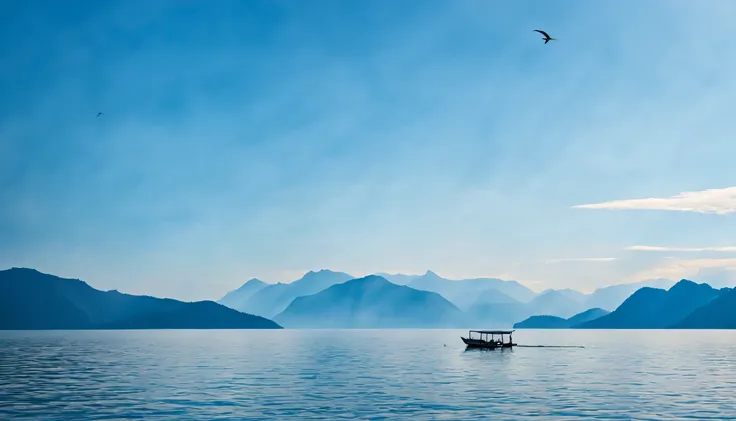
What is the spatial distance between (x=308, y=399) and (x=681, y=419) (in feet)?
102

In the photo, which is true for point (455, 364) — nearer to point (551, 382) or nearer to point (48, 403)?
point (551, 382)

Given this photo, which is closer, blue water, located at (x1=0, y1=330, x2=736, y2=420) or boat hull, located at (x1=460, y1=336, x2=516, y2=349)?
blue water, located at (x1=0, y1=330, x2=736, y2=420)

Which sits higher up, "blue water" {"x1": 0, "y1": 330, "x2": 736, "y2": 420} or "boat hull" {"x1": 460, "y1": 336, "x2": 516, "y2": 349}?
"boat hull" {"x1": 460, "y1": 336, "x2": 516, "y2": 349}

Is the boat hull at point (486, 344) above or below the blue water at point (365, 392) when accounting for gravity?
above

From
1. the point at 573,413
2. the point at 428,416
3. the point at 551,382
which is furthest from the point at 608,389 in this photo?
the point at 428,416

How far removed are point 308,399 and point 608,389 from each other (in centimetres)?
3251

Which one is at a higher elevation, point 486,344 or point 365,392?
point 486,344

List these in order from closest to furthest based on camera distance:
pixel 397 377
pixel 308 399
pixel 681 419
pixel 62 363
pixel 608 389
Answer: pixel 681 419 → pixel 308 399 → pixel 608 389 → pixel 397 377 → pixel 62 363

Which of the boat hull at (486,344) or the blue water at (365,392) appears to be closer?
the blue water at (365,392)

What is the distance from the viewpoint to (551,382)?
83.2m

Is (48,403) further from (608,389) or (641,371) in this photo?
(641,371)

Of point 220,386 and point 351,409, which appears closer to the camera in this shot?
point 351,409

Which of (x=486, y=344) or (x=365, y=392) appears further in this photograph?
(x=486, y=344)

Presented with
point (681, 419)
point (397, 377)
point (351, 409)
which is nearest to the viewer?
point (681, 419)
